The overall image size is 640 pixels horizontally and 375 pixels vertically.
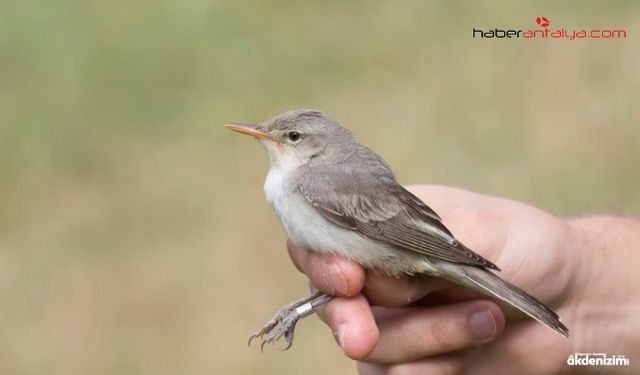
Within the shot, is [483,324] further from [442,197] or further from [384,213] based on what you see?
[442,197]

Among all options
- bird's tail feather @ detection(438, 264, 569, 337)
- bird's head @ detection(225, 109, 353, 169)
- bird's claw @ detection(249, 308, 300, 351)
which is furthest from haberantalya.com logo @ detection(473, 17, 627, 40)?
bird's claw @ detection(249, 308, 300, 351)

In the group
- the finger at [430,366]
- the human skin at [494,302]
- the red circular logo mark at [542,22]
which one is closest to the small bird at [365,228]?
the human skin at [494,302]

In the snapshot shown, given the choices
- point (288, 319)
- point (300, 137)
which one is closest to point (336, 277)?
point (288, 319)

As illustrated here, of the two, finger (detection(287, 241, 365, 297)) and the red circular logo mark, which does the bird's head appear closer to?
finger (detection(287, 241, 365, 297))

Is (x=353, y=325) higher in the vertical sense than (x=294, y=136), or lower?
lower

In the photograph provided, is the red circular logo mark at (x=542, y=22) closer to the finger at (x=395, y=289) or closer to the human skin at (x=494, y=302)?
the human skin at (x=494, y=302)

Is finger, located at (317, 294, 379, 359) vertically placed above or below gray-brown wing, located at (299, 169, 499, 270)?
below
